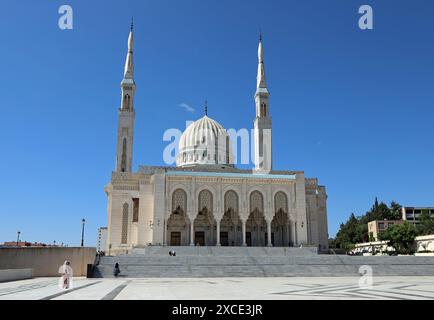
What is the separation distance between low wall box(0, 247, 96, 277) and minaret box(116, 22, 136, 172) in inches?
568

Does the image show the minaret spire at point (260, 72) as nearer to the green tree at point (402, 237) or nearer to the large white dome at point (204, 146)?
the large white dome at point (204, 146)

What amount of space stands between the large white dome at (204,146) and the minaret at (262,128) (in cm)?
398

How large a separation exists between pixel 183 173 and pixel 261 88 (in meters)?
13.2

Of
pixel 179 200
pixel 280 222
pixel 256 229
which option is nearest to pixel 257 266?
pixel 179 200

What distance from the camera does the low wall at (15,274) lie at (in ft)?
56.7

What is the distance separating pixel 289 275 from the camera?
22.5 meters

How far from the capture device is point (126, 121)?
127ft

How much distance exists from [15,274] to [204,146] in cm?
2598

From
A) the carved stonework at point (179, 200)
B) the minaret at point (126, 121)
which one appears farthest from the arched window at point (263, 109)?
the minaret at point (126, 121)

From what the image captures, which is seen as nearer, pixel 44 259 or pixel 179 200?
pixel 44 259

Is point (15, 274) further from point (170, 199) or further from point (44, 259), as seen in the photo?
point (170, 199)

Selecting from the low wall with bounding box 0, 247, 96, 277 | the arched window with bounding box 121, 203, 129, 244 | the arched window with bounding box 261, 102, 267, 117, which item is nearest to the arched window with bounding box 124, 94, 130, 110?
the arched window with bounding box 121, 203, 129, 244

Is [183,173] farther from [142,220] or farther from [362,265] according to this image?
[362,265]
